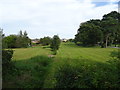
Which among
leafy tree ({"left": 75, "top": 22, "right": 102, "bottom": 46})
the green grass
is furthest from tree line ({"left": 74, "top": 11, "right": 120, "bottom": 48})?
the green grass

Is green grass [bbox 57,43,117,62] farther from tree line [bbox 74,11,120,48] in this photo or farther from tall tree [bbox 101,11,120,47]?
tree line [bbox 74,11,120,48]

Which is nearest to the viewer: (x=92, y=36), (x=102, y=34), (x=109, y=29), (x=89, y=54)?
(x=89, y=54)

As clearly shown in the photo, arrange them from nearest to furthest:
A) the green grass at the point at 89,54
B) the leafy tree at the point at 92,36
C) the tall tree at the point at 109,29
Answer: the green grass at the point at 89,54 < the tall tree at the point at 109,29 < the leafy tree at the point at 92,36

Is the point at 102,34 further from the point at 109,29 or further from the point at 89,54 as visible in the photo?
the point at 89,54

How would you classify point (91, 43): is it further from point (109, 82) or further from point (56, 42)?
point (109, 82)

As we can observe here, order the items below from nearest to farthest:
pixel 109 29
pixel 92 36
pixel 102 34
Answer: pixel 109 29 < pixel 102 34 < pixel 92 36

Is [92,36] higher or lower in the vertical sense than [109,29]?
lower

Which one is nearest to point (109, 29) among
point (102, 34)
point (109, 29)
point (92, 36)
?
point (109, 29)

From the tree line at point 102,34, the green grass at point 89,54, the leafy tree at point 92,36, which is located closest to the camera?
the green grass at point 89,54

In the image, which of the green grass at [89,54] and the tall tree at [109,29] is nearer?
the green grass at [89,54]

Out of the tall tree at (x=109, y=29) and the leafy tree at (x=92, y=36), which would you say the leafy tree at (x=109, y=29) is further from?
the leafy tree at (x=92, y=36)

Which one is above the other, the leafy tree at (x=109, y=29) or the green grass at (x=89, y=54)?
the leafy tree at (x=109, y=29)

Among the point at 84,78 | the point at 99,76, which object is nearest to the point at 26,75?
the point at 84,78

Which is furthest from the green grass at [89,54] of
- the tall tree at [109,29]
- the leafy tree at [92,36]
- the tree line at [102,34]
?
the leafy tree at [92,36]
